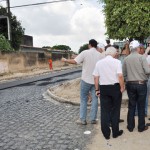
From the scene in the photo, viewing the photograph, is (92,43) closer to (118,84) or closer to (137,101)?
(118,84)

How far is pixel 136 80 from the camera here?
7012 mm

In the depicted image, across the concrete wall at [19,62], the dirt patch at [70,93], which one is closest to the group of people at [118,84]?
the dirt patch at [70,93]

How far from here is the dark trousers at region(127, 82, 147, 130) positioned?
23.1 ft

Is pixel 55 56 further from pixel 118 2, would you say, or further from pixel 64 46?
pixel 118 2

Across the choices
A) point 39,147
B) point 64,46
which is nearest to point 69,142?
point 39,147

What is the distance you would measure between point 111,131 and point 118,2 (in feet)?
29.5

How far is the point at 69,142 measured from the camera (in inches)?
259

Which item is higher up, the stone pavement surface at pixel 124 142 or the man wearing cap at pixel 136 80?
the man wearing cap at pixel 136 80

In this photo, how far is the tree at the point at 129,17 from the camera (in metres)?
14.8

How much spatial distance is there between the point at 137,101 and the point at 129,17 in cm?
840

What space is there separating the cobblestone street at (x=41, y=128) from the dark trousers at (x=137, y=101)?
2.98 feet

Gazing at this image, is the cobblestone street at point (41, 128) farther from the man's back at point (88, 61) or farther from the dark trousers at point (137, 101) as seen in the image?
the man's back at point (88, 61)

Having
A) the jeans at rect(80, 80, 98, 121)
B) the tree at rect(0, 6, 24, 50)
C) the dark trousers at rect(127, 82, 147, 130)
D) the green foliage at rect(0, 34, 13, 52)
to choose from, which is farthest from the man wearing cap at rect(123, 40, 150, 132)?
the tree at rect(0, 6, 24, 50)

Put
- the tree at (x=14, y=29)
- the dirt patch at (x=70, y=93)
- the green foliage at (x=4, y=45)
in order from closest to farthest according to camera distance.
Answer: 1. the dirt patch at (x=70, y=93)
2. the green foliage at (x=4, y=45)
3. the tree at (x=14, y=29)
